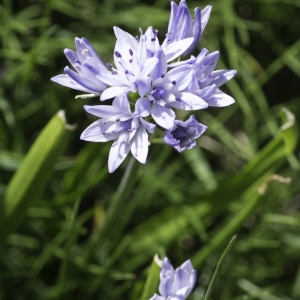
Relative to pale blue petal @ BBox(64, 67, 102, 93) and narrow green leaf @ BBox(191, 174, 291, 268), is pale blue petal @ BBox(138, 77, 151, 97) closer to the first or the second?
pale blue petal @ BBox(64, 67, 102, 93)

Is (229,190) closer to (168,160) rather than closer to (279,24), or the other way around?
(168,160)

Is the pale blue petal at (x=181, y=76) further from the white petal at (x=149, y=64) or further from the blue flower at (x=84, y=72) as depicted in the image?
the blue flower at (x=84, y=72)

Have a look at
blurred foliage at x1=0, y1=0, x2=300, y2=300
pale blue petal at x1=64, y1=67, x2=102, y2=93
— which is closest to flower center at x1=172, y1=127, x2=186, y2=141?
pale blue petal at x1=64, y1=67, x2=102, y2=93

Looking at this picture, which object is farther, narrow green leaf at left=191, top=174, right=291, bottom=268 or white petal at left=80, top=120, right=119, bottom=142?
narrow green leaf at left=191, top=174, right=291, bottom=268

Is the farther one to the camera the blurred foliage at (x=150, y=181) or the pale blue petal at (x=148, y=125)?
the blurred foliage at (x=150, y=181)

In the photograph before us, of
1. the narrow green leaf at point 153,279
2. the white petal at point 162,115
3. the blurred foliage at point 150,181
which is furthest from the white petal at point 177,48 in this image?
the narrow green leaf at point 153,279

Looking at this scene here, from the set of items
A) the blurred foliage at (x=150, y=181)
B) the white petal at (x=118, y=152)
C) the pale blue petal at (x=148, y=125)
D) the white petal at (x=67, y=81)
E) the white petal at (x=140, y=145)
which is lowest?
the blurred foliage at (x=150, y=181)

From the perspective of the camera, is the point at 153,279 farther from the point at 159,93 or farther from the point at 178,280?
the point at 159,93

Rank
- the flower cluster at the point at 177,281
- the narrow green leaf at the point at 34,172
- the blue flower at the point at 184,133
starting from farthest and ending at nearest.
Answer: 1. the narrow green leaf at the point at 34,172
2. the flower cluster at the point at 177,281
3. the blue flower at the point at 184,133
